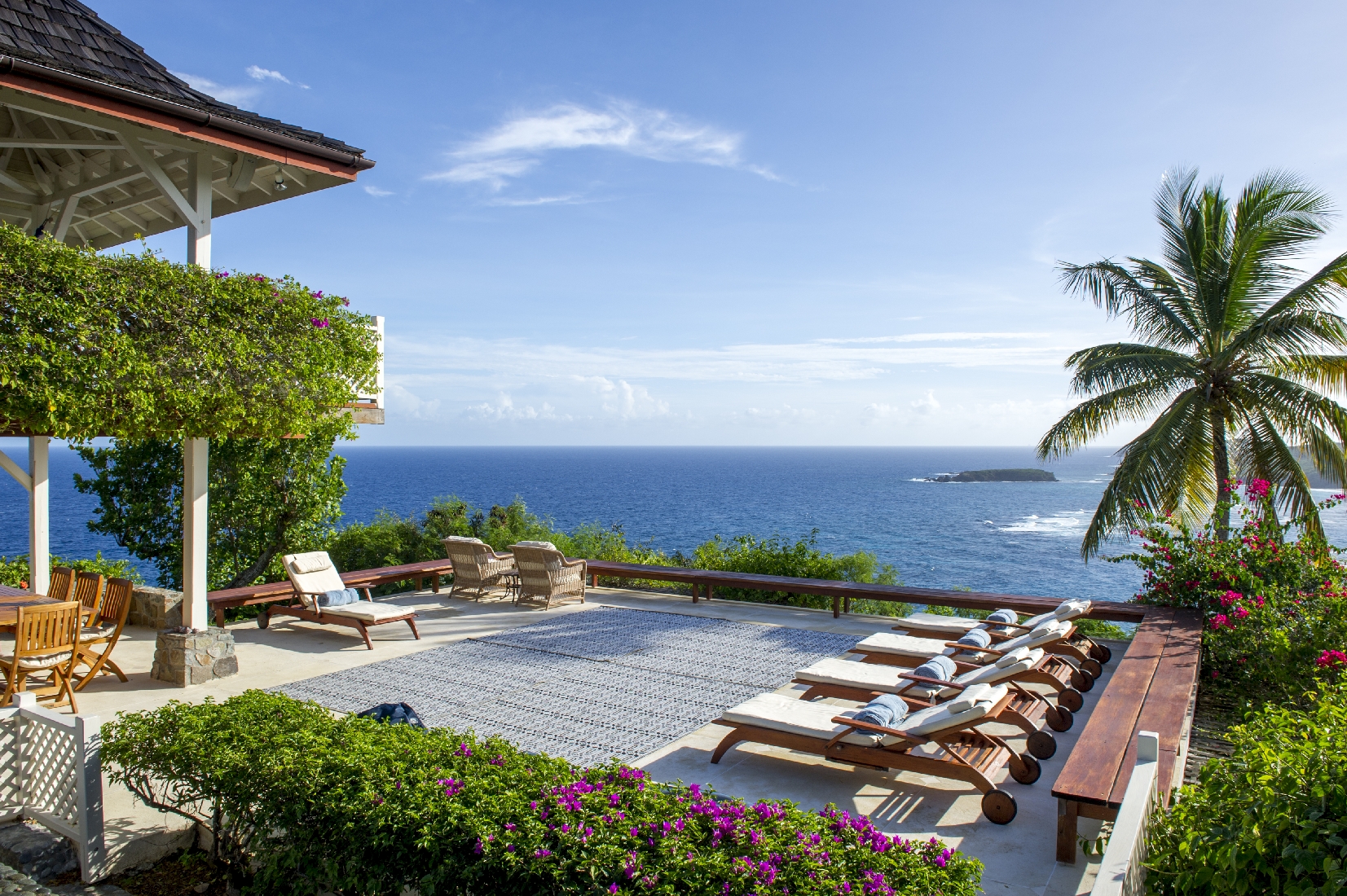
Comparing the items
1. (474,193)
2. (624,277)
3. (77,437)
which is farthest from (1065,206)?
(624,277)

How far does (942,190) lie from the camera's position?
52.7 feet

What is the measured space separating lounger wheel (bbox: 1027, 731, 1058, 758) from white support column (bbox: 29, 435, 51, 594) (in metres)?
10.1

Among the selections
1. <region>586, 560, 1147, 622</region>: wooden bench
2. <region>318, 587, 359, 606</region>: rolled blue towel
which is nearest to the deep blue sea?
<region>318, 587, 359, 606</region>: rolled blue towel

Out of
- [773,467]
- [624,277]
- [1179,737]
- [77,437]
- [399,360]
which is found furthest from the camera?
[773,467]

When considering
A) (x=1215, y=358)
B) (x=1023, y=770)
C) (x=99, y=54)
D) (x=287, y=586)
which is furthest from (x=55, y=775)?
(x=1215, y=358)

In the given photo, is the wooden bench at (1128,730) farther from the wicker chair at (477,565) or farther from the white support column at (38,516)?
the white support column at (38,516)

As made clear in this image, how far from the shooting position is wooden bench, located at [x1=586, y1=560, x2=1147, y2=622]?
838 centimetres

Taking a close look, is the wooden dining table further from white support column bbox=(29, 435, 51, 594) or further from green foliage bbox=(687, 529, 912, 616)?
green foliage bbox=(687, 529, 912, 616)

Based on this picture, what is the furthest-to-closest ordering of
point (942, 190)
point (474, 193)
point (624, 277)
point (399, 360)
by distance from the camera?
point (624, 277), point (474, 193), point (942, 190), point (399, 360)

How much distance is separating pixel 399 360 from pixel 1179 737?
734cm

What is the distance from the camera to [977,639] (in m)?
6.80

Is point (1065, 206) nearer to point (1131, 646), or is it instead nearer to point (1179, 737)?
point (1131, 646)

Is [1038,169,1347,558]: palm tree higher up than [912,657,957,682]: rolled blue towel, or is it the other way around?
[1038,169,1347,558]: palm tree

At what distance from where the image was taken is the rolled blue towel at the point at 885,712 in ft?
16.1
